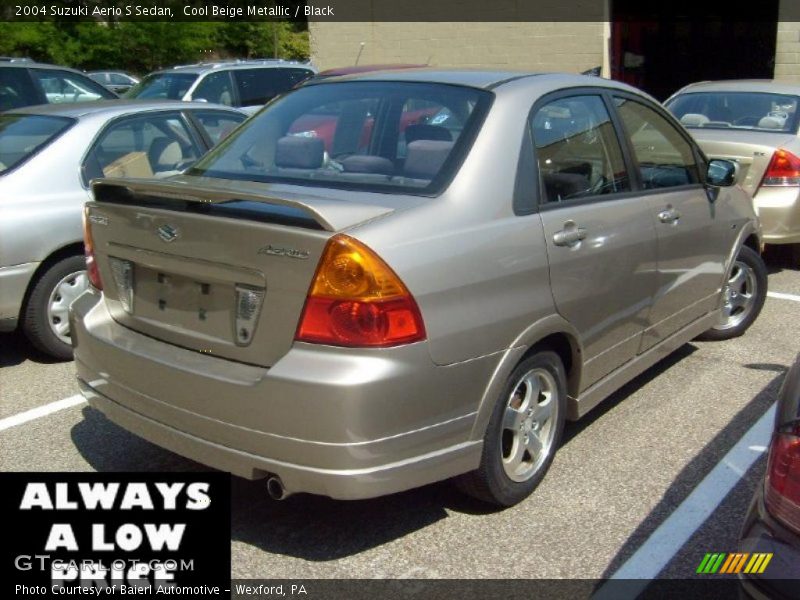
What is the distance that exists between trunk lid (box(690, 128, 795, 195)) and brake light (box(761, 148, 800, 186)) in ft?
0.15

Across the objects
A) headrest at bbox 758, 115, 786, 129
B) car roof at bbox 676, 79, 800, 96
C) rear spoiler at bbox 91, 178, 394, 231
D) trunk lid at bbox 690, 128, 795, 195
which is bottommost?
trunk lid at bbox 690, 128, 795, 195

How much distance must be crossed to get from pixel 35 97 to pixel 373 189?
25.5ft

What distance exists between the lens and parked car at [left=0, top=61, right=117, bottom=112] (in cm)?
984

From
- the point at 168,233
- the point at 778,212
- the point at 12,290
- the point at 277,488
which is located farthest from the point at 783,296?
the point at 12,290

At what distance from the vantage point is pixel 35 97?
10.0 metres

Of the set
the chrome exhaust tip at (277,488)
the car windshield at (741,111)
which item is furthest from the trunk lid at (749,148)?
the chrome exhaust tip at (277,488)

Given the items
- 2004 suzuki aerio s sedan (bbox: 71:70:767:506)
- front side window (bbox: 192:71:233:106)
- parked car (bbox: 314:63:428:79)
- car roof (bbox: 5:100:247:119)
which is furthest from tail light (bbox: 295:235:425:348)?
front side window (bbox: 192:71:233:106)

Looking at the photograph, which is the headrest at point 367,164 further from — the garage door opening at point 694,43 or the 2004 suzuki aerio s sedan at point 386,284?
the garage door opening at point 694,43

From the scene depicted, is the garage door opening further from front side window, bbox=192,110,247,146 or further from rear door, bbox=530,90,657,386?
rear door, bbox=530,90,657,386

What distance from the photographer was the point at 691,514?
373 centimetres

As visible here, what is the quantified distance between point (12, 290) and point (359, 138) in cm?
240

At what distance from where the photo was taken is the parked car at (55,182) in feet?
17.0

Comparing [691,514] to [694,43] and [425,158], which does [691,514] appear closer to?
[425,158]

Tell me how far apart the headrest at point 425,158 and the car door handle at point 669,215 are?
1.43 m
